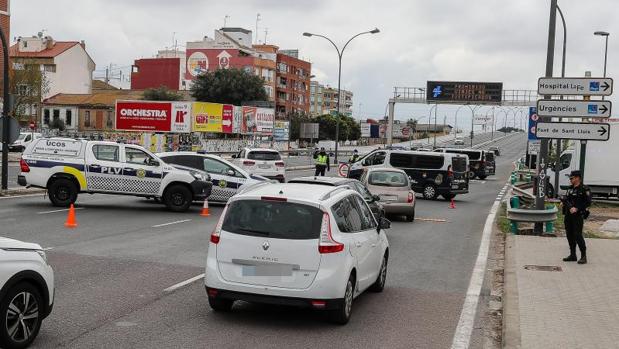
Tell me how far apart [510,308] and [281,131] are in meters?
77.2

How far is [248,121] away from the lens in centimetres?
7375

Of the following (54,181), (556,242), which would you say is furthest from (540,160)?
(54,181)

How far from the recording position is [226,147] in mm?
68625

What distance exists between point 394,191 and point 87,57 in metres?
94.3

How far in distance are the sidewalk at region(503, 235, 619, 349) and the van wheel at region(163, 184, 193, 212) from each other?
371 inches

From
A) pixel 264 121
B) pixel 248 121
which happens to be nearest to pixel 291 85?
pixel 264 121

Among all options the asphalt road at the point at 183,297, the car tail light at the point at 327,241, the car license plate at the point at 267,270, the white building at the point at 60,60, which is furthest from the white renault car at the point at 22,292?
the white building at the point at 60,60

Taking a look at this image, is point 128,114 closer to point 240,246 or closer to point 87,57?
point 87,57

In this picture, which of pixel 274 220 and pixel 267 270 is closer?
pixel 267 270

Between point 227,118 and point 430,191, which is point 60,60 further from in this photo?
point 430,191

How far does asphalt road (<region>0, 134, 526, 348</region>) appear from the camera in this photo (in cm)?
732

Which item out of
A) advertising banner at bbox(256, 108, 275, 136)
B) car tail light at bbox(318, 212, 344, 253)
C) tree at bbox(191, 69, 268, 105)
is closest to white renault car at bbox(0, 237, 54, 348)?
car tail light at bbox(318, 212, 344, 253)

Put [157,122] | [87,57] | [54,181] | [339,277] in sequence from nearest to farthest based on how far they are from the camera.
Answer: [339,277] < [54,181] < [157,122] < [87,57]

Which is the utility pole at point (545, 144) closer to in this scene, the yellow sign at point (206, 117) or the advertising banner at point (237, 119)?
the yellow sign at point (206, 117)
